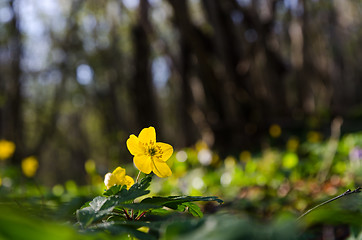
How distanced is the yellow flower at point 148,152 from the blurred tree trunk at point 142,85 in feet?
25.3

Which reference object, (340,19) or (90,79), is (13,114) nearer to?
(90,79)

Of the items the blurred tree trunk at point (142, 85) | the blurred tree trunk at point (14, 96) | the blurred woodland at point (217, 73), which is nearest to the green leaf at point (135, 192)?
the blurred woodland at point (217, 73)

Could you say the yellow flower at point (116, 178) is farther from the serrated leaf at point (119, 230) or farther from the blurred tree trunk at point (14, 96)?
the blurred tree trunk at point (14, 96)

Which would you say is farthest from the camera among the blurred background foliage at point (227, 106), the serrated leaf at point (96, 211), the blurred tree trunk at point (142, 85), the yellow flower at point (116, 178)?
the blurred tree trunk at point (142, 85)

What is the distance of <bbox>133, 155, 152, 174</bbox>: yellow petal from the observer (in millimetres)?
1075

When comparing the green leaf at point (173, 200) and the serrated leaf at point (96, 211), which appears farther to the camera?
the green leaf at point (173, 200)

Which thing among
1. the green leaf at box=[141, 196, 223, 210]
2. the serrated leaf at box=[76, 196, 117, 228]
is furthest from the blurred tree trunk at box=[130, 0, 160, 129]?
the serrated leaf at box=[76, 196, 117, 228]

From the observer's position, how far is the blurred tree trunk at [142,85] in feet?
29.8

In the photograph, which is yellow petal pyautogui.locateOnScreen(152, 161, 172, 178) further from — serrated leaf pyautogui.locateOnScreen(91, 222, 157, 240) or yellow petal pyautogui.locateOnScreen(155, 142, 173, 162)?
serrated leaf pyautogui.locateOnScreen(91, 222, 157, 240)

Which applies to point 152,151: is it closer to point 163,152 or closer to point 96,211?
point 163,152

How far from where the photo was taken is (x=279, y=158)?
452 centimetres

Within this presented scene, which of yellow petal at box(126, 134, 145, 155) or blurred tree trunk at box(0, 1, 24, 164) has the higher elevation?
blurred tree trunk at box(0, 1, 24, 164)

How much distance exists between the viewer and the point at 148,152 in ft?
3.62

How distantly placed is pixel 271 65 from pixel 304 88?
6.79 ft
